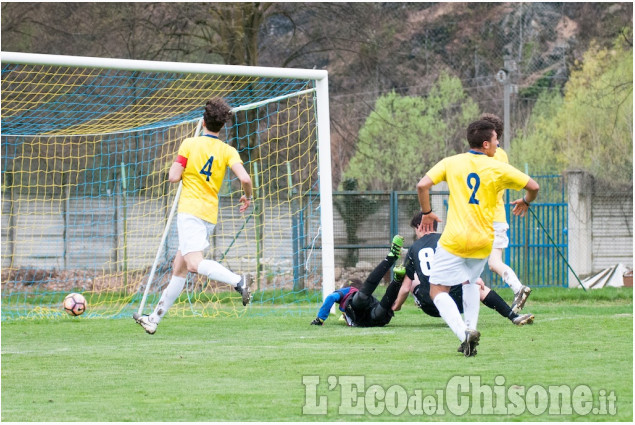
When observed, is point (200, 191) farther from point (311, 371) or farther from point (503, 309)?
point (503, 309)

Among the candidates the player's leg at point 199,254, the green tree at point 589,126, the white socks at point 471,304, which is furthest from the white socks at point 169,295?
the green tree at point 589,126

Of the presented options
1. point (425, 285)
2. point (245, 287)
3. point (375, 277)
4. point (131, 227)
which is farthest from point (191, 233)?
point (131, 227)

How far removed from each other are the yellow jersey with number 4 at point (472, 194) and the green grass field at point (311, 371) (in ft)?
2.59

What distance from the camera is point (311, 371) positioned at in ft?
20.4

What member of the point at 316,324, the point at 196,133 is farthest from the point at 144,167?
the point at 316,324

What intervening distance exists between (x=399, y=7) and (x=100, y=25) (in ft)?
59.6

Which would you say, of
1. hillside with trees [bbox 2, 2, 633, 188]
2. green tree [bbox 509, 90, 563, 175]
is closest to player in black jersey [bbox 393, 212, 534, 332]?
hillside with trees [bbox 2, 2, 633, 188]

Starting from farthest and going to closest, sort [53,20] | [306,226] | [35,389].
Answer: [53,20] < [306,226] < [35,389]


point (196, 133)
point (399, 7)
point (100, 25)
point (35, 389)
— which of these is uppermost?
point (399, 7)

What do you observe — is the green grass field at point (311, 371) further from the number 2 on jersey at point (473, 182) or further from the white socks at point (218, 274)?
the number 2 on jersey at point (473, 182)

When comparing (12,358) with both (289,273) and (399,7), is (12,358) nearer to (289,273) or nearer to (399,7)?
(289,273)

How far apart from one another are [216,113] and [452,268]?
102 inches

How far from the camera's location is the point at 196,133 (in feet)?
37.0

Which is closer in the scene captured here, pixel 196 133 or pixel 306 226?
pixel 196 133
